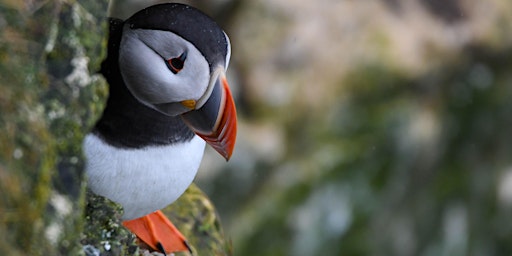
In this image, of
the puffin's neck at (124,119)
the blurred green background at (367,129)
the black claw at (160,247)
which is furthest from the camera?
the blurred green background at (367,129)

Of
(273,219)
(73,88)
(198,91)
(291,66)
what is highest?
(73,88)

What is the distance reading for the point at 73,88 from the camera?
1609mm

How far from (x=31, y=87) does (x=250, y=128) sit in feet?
13.4

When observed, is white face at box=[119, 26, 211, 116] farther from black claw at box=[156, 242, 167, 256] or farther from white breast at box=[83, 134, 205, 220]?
black claw at box=[156, 242, 167, 256]

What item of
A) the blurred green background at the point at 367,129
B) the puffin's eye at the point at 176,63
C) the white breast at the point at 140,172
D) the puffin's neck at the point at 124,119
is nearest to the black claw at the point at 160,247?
the white breast at the point at 140,172

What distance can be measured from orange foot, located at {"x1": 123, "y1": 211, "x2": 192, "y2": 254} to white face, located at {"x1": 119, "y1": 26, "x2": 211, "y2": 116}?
0.49 meters

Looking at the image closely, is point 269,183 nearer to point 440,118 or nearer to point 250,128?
point 250,128

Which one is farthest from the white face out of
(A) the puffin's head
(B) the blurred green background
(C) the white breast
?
(B) the blurred green background

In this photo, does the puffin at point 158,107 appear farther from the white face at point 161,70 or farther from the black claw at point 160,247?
the black claw at point 160,247

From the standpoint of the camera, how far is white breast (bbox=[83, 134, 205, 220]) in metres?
2.34

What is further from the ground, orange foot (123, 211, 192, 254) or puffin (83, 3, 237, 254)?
puffin (83, 3, 237, 254)

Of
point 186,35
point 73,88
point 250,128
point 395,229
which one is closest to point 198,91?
point 186,35

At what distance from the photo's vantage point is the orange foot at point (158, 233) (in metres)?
2.71

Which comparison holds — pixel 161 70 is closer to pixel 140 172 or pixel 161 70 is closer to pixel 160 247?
pixel 140 172
